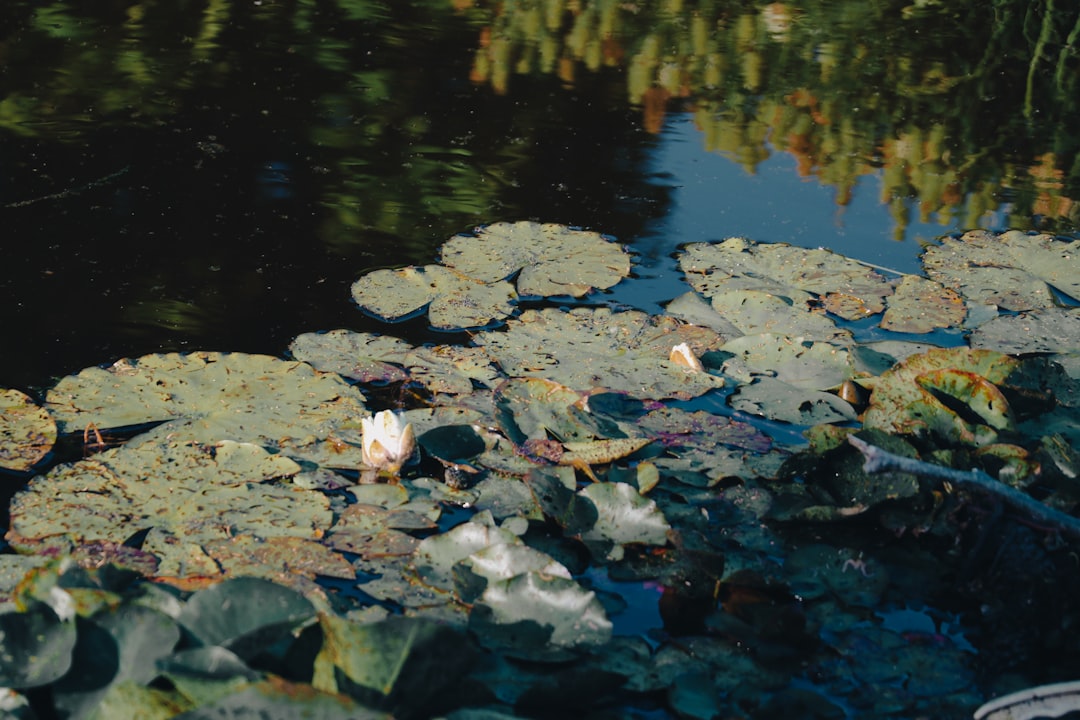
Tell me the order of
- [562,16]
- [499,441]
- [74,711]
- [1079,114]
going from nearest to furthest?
[74,711] < [499,441] < [1079,114] < [562,16]

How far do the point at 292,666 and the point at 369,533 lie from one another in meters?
0.50

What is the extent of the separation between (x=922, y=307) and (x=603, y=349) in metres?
0.90

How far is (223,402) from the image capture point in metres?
2.12

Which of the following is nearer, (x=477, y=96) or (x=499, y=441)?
(x=499, y=441)

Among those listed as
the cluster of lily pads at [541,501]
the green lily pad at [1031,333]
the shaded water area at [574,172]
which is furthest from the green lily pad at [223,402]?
the green lily pad at [1031,333]

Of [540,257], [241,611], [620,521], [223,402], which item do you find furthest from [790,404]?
[241,611]

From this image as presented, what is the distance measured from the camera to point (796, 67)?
4.87 metres

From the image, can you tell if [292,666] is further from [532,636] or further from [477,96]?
[477,96]

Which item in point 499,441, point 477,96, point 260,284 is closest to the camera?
point 499,441

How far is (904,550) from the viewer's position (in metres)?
1.85

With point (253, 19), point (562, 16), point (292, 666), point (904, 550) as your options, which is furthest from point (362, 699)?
point (562, 16)

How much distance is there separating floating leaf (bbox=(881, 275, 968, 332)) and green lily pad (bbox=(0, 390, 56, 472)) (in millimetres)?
1945

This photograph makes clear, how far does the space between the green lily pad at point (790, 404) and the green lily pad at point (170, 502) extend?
0.95 m

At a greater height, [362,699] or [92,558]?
[362,699]
